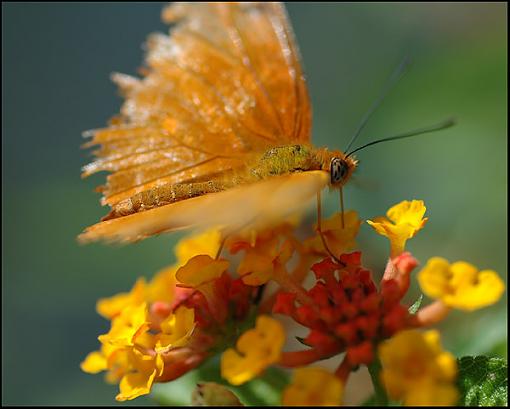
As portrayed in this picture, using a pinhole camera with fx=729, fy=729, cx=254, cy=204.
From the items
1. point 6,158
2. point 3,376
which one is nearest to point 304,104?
point 3,376

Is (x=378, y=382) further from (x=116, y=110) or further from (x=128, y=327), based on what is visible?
(x=116, y=110)

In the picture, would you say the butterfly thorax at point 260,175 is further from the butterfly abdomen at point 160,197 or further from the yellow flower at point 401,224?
the yellow flower at point 401,224

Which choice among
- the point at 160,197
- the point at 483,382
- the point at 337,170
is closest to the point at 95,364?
the point at 160,197

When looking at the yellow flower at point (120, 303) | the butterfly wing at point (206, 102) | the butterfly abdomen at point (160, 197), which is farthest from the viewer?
the butterfly wing at point (206, 102)

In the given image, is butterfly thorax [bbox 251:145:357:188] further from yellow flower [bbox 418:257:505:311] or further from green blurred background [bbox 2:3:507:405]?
green blurred background [bbox 2:3:507:405]

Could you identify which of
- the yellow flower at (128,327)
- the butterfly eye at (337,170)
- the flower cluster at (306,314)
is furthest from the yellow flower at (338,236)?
the yellow flower at (128,327)
